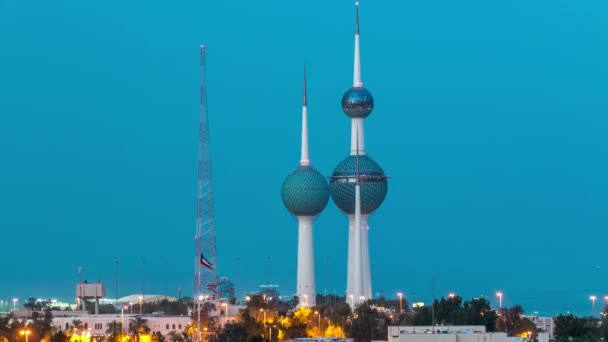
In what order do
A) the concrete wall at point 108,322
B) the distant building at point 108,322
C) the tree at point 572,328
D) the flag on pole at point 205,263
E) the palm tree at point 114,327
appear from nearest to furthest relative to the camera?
1. the palm tree at point 114,327
2. the tree at point 572,328
3. the distant building at point 108,322
4. the concrete wall at point 108,322
5. the flag on pole at point 205,263

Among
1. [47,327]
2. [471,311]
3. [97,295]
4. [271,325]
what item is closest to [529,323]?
[471,311]

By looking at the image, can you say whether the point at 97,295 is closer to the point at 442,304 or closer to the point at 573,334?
the point at 442,304

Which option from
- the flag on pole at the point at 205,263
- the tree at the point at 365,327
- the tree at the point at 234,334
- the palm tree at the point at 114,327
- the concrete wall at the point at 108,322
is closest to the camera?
the tree at the point at 234,334

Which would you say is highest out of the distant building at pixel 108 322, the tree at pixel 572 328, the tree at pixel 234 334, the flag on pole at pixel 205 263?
the flag on pole at pixel 205 263

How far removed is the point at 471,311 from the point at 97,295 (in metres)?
47.3

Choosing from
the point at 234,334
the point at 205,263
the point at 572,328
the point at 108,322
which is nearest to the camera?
the point at 234,334

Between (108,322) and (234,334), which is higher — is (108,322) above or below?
above

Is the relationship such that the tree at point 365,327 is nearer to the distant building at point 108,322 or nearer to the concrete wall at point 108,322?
the distant building at point 108,322

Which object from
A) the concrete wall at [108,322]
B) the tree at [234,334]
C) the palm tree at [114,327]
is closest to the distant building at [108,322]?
the concrete wall at [108,322]

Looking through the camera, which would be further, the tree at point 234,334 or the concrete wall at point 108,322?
the concrete wall at point 108,322

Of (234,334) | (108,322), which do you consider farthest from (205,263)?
(234,334)

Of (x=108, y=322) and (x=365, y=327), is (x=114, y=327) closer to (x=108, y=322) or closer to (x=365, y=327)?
(x=108, y=322)

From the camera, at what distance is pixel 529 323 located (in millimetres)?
174250

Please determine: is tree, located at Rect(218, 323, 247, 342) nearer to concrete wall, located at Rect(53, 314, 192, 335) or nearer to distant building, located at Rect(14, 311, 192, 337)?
distant building, located at Rect(14, 311, 192, 337)
